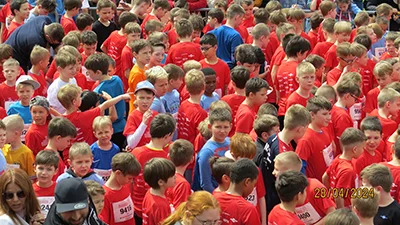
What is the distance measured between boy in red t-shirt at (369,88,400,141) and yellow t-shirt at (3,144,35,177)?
13.3 ft

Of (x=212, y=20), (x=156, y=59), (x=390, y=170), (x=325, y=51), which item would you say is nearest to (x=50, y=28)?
(x=156, y=59)

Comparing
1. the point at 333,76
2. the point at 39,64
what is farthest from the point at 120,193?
the point at 333,76

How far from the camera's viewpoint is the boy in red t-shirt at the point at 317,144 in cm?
830

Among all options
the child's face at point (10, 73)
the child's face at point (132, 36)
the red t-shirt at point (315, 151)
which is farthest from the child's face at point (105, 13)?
the red t-shirt at point (315, 151)

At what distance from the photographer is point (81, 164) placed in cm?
765

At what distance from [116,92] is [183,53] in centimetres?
180

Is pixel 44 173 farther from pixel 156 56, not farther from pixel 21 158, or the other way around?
pixel 156 56

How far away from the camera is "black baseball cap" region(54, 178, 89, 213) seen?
5.72 metres

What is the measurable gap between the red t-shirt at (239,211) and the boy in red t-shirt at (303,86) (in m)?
3.14

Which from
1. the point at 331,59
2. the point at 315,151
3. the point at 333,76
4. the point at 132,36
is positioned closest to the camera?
the point at 315,151

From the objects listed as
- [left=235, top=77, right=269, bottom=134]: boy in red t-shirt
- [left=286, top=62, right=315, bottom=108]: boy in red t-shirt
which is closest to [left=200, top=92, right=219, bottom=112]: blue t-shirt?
[left=235, top=77, right=269, bottom=134]: boy in red t-shirt

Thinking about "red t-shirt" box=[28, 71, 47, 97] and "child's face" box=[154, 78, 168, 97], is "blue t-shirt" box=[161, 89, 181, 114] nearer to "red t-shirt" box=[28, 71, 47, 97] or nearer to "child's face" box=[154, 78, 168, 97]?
"child's face" box=[154, 78, 168, 97]

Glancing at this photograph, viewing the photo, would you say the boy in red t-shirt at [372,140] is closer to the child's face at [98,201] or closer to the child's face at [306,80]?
the child's face at [306,80]

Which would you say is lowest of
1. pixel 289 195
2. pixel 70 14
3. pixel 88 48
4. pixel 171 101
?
pixel 70 14
